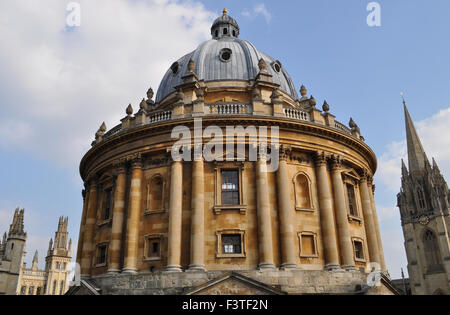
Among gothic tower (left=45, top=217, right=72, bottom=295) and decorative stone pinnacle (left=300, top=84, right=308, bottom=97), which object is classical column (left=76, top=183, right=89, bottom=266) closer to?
decorative stone pinnacle (left=300, top=84, right=308, bottom=97)

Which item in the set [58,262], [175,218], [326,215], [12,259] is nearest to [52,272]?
[58,262]

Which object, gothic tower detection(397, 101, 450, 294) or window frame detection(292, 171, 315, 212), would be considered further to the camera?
gothic tower detection(397, 101, 450, 294)

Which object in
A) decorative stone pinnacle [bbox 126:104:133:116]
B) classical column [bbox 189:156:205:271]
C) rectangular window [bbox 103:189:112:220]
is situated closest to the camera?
classical column [bbox 189:156:205:271]

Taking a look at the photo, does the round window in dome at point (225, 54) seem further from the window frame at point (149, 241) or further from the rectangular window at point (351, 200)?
the window frame at point (149, 241)

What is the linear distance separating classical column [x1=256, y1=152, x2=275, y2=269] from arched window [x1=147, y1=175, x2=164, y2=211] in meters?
6.17

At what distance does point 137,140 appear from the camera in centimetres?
2472

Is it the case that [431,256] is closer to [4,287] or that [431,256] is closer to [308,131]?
[308,131]

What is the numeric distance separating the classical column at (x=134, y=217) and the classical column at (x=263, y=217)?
750 centimetres

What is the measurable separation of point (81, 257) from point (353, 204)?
19.5 meters

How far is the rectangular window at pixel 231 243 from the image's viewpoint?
70.1 feet

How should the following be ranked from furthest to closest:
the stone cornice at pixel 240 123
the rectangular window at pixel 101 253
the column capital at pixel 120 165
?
the column capital at pixel 120 165 → the rectangular window at pixel 101 253 → the stone cornice at pixel 240 123

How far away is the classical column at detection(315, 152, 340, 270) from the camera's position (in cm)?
2177

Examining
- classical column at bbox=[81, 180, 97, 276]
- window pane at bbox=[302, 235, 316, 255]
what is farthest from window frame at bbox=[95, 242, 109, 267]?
window pane at bbox=[302, 235, 316, 255]

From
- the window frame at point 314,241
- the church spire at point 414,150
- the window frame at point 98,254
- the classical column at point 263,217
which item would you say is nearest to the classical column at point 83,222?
the window frame at point 98,254
